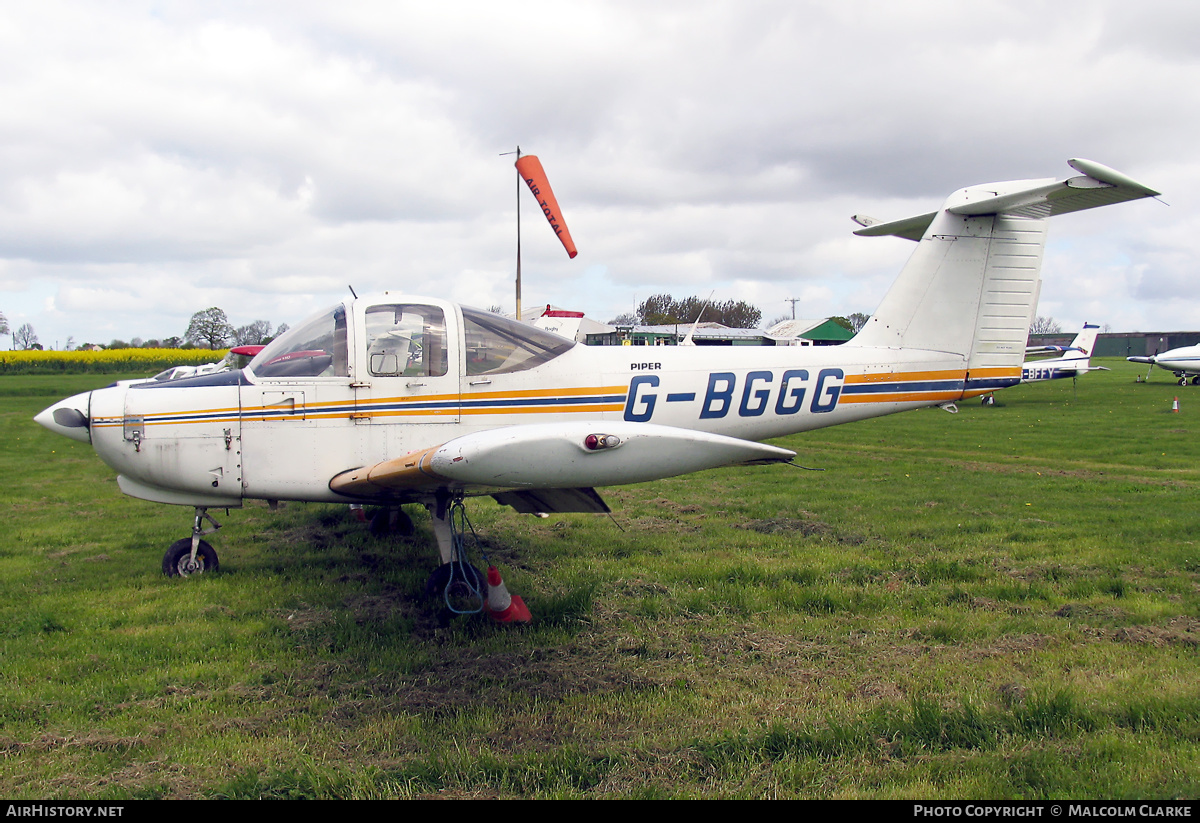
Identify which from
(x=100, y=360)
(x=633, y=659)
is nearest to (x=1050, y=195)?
(x=633, y=659)

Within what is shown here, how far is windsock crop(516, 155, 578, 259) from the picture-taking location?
19.2 metres

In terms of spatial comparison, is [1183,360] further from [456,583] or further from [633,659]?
[456,583]

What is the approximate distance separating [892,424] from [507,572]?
1541 cm

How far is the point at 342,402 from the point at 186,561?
2.28m

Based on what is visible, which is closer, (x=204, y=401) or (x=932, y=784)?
(x=932, y=784)

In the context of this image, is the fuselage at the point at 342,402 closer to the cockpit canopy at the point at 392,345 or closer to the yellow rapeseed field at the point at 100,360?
the cockpit canopy at the point at 392,345

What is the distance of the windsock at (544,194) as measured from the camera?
19.2 meters

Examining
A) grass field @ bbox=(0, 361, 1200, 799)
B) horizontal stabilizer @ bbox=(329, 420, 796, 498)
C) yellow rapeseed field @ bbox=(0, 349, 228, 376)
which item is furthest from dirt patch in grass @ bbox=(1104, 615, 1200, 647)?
yellow rapeseed field @ bbox=(0, 349, 228, 376)

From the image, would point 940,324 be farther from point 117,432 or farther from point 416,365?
point 117,432

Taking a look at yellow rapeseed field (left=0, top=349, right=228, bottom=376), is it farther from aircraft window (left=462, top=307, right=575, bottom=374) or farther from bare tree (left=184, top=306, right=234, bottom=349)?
aircraft window (left=462, top=307, right=575, bottom=374)

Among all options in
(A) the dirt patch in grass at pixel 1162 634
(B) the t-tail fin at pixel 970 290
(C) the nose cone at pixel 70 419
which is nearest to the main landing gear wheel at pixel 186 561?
(C) the nose cone at pixel 70 419

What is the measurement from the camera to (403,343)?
218 inches

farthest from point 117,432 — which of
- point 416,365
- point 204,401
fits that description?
point 416,365

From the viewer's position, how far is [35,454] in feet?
49.5
